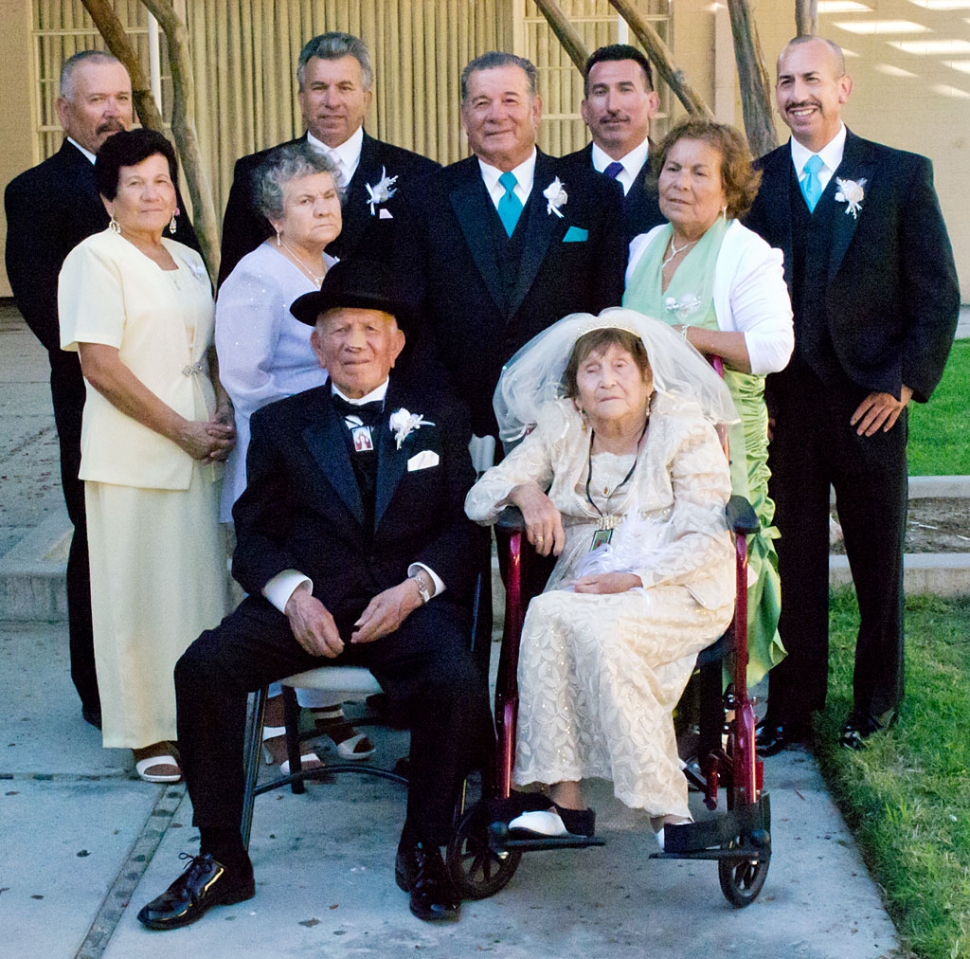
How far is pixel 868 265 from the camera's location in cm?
424

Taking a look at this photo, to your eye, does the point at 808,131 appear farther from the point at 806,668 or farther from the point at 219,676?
the point at 219,676

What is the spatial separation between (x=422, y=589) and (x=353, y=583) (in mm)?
190

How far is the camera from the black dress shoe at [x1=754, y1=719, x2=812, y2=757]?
4398 millimetres

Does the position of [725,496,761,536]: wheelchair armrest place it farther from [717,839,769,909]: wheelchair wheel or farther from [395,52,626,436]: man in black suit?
[395,52,626,436]: man in black suit

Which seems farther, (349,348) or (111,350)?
(111,350)

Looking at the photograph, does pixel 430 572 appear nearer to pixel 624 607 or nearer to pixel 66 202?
pixel 624 607

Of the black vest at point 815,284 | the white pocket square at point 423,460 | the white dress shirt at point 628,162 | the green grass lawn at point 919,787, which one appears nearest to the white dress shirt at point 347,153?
the white dress shirt at point 628,162

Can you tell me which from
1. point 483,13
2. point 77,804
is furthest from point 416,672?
point 483,13

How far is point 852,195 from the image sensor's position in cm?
423

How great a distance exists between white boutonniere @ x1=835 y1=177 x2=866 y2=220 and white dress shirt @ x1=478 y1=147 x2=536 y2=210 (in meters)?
0.92

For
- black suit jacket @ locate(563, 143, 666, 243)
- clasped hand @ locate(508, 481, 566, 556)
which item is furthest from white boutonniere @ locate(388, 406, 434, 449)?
black suit jacket @ locate(563, 143, 666, 243)

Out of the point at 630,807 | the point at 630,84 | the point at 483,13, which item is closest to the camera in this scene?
the point at 630,807

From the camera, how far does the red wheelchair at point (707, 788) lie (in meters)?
3.30

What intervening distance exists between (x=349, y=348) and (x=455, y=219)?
2.21 feet
